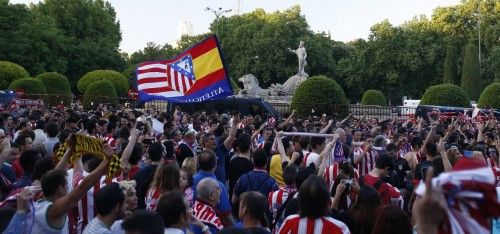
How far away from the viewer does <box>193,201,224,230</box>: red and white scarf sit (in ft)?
19.9

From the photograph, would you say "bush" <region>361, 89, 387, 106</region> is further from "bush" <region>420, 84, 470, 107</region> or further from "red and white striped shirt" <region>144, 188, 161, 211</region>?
"red and white striped shirt" <region>144, 188, 161, 211</region>

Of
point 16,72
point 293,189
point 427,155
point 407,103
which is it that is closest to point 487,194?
point 293,189

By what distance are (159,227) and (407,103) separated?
48.0 meters

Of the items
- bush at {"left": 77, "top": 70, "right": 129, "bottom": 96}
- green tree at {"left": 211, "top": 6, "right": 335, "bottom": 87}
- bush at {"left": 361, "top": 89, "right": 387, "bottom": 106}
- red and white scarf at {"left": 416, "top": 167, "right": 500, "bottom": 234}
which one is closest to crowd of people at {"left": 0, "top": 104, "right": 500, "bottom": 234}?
red and white scarf at {"left": 416, "top": 167, "right": 500, "bottom": 234}

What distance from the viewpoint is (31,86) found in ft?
126

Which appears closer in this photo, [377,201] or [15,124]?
[377,201]

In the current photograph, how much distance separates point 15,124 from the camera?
14648mm

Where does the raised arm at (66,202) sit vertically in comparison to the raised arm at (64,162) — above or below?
below

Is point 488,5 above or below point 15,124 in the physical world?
above

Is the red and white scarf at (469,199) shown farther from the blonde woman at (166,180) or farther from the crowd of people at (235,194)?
the blonde woman at (166,180)

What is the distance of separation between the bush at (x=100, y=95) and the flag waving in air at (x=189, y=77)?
63.5ft

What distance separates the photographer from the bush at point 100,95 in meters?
36.1

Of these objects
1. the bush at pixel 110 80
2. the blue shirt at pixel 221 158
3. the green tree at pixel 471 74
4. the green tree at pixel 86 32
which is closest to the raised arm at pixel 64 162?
the blue shirt at pixel 221 158

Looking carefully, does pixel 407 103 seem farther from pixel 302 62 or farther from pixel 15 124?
pixel 15 124
